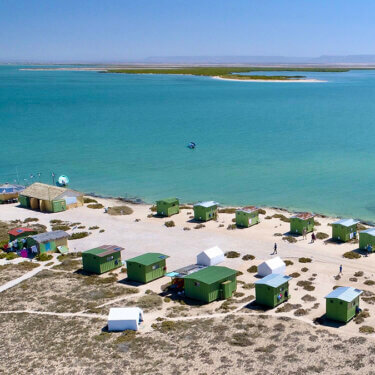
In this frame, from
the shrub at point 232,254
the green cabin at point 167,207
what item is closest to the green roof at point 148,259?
the shrub at point 232,254

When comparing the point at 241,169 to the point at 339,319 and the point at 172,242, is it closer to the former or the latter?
the point at 172,242

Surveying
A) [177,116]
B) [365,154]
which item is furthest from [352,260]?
[177,116]

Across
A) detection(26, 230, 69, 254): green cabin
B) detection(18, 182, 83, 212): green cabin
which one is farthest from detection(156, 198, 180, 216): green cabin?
detection(26, 230, 69, 254): green cabin

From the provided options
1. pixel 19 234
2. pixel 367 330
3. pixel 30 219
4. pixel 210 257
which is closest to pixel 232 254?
pixel 210 257

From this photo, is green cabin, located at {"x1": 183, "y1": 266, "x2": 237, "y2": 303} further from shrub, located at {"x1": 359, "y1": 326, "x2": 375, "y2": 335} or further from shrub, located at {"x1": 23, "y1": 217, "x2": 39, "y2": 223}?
shrub, located at {"x1": 23, "y1": 217, "x2": 39, "y2": 223}

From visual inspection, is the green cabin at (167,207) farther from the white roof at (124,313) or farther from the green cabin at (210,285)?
→ the white roof at (124,313)
